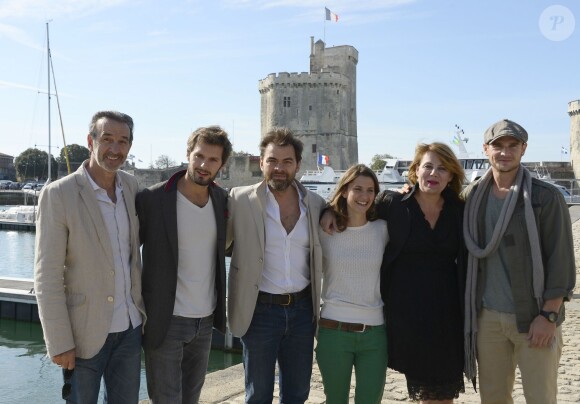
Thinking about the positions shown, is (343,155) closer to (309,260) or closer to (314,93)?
(314,93)

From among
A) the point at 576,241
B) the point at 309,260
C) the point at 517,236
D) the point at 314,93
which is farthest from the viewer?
the point at 314,93

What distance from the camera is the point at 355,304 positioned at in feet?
11.5

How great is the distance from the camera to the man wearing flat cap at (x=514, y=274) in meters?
3.31

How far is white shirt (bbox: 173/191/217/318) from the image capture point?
338 cm

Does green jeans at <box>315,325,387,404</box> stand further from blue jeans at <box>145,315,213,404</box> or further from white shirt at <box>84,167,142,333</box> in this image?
white shirt at <box>84,167,142,333</box>

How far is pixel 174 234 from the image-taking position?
330 centimetres

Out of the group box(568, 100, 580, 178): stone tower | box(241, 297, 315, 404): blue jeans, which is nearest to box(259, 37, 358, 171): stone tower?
box(568, 100, 580, 178): stone tower

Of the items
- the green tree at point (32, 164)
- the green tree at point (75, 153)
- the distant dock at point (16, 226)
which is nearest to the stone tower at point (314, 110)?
the distant dock at point (16, 226)

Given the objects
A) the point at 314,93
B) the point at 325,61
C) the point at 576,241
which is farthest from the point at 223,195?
the point at 325,61

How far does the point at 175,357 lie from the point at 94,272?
69cm

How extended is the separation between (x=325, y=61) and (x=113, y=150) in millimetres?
49642

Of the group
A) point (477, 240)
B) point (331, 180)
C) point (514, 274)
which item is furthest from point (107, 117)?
point (331, 180)

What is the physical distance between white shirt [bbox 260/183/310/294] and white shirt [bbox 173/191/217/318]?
1.08 feet

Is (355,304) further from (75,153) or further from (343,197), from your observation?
(75,153)
